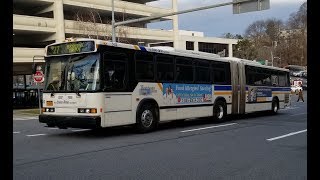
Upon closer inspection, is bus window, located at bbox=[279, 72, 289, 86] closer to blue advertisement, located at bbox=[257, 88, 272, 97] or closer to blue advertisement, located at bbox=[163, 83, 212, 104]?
blue advertisement, located at bbox=[257, 88, 272, 97]

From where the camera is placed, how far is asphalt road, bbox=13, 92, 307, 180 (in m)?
7.22

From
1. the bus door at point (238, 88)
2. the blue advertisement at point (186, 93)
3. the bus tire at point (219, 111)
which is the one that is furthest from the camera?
the bus door at point (238, 88)

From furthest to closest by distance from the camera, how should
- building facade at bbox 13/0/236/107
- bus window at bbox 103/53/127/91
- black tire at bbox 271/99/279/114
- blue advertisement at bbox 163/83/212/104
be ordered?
1. building facade at bbox 13/0/236/107
2. black tire at bbox 271/99/279/114
3. blue advertisement at bbox 163/83/212/104
4. bus window at bbox 103/53/127/91

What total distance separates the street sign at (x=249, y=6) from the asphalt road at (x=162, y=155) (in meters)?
7.65

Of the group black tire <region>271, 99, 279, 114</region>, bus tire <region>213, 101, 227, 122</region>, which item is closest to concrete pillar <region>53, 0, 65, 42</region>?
black tire <region>271, 99, 279, 114</region>

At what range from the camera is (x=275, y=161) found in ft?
27.8

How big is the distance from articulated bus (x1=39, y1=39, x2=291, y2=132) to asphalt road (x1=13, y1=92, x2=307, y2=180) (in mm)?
685

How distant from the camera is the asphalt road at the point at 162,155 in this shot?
722cm

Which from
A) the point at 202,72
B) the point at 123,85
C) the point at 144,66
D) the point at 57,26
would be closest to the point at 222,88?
the point at 202,72

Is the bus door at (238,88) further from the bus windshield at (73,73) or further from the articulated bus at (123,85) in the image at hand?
the bus windshield at (73,73)

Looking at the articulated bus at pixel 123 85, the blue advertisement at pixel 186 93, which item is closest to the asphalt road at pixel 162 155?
the articulated bus at pixel 123 85

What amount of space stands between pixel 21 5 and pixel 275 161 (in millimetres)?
40066

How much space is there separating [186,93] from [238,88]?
4.57m
